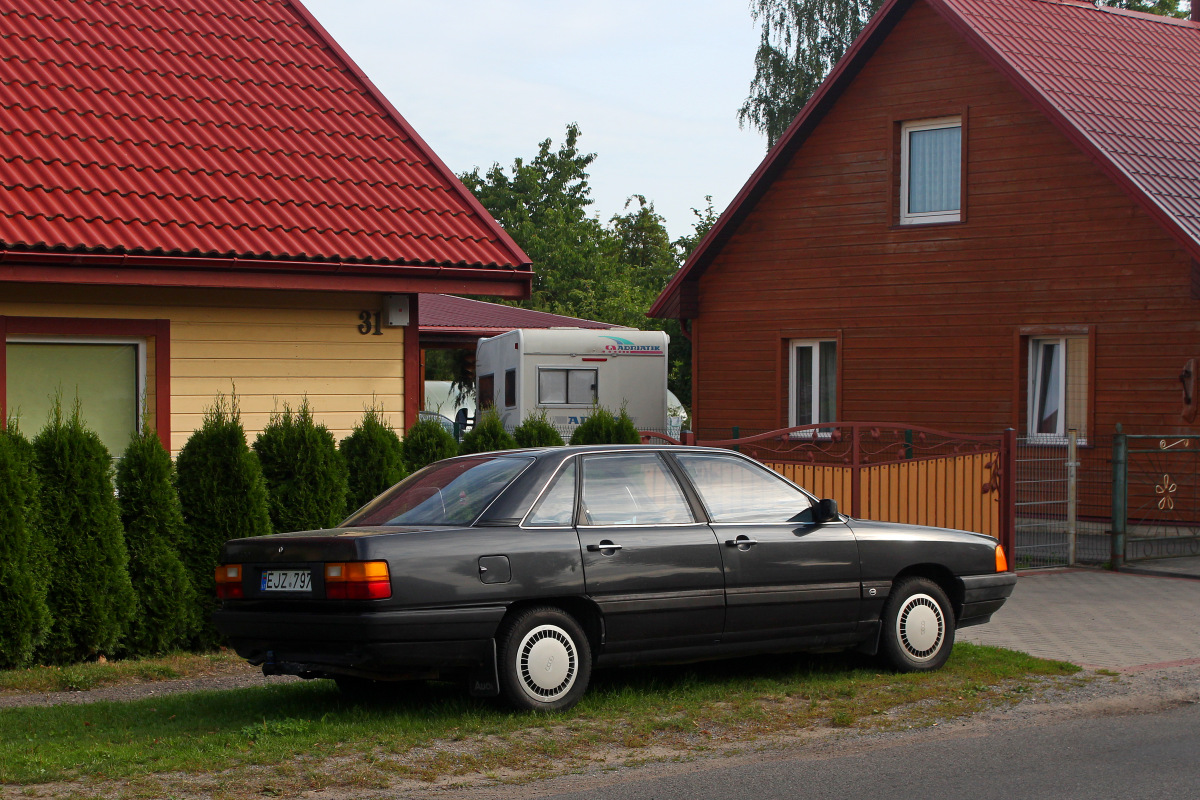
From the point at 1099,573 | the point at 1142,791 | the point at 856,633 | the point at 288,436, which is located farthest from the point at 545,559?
the point at 1099,573

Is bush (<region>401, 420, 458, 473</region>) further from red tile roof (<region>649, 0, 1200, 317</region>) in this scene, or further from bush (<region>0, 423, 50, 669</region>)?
red tile roof (<region>649, 0, 1200, 317</region>)

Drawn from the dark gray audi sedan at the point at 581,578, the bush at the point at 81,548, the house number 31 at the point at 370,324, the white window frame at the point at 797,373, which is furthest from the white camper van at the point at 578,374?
the dark gray audi sedan at the point at 581,578

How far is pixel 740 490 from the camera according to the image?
859cm

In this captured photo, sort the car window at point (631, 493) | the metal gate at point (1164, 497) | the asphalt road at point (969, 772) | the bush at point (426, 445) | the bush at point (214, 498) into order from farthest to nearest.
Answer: the metal gate at point (1164, 497) → the bush at point (426, 445) → the bush at point (214, 498) → the car window at point (631, 493) → the asphalt road at point (969, 772)

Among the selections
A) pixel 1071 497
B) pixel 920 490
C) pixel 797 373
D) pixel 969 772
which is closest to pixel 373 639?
pixel 969 772

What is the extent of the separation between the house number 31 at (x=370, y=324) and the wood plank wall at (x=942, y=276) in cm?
1020

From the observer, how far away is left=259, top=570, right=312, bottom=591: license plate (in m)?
7.35

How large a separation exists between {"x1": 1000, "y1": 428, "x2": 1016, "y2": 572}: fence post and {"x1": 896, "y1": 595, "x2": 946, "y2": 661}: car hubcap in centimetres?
547

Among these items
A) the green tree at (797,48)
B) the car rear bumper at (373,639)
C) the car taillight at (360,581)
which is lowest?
the car rear bumper at (373,639)

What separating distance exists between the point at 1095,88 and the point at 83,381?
14.5m

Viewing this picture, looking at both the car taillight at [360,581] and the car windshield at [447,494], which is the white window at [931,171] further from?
the car taillight at [360,581]

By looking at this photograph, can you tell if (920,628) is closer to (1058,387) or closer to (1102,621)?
(1102,621)

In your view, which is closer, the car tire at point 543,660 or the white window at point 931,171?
the car tire at point 543,660

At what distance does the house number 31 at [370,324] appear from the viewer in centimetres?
1229
